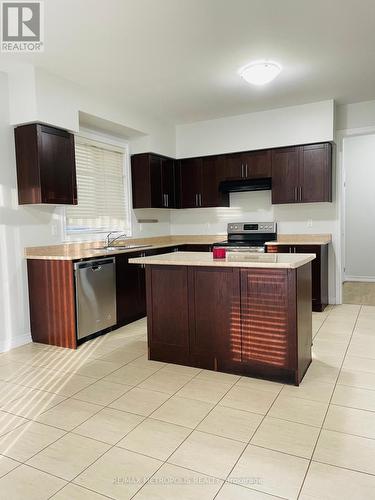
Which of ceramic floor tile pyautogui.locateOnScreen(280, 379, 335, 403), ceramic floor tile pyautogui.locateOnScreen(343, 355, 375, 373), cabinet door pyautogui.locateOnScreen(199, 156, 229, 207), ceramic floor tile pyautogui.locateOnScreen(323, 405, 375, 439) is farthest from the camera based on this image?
cabinet door pyautogui.locateOnScreen(199, 156, 229, 207)

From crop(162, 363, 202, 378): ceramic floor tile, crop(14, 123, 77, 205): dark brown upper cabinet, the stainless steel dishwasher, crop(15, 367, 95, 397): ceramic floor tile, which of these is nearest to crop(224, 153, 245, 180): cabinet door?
the stainless steel dishwasher

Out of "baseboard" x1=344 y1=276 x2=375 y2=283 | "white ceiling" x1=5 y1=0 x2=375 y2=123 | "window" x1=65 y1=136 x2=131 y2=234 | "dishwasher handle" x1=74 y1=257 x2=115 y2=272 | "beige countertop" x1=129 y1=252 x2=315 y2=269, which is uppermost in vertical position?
"white ceiling" x1=5 y1=0 x2=375 y2=123

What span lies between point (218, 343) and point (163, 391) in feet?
1.89

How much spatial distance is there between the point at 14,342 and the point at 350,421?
3.14m

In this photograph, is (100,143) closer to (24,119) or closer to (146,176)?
(146,176)

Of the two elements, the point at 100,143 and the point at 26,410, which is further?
the point at 100,143

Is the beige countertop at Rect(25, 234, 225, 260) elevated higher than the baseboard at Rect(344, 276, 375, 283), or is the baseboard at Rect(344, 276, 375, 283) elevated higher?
the beige countertop at Rect(25, 234, 225, 260)

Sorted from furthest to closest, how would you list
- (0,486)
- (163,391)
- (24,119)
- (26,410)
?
(24,119), (163,391), (26,410), (0,486)

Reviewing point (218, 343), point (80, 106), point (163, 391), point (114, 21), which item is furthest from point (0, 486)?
point (80, 106)

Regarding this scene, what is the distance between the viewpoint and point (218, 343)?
119 inches

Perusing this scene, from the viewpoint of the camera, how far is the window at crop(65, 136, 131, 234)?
4.66m

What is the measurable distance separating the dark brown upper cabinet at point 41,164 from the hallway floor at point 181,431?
1.60 meters

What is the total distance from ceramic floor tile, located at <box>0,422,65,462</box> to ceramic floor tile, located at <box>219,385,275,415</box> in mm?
1087

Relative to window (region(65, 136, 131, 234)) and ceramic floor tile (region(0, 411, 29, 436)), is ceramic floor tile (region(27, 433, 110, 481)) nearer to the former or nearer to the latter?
ceramic floor tile (region(0, 411, 29, 436))
